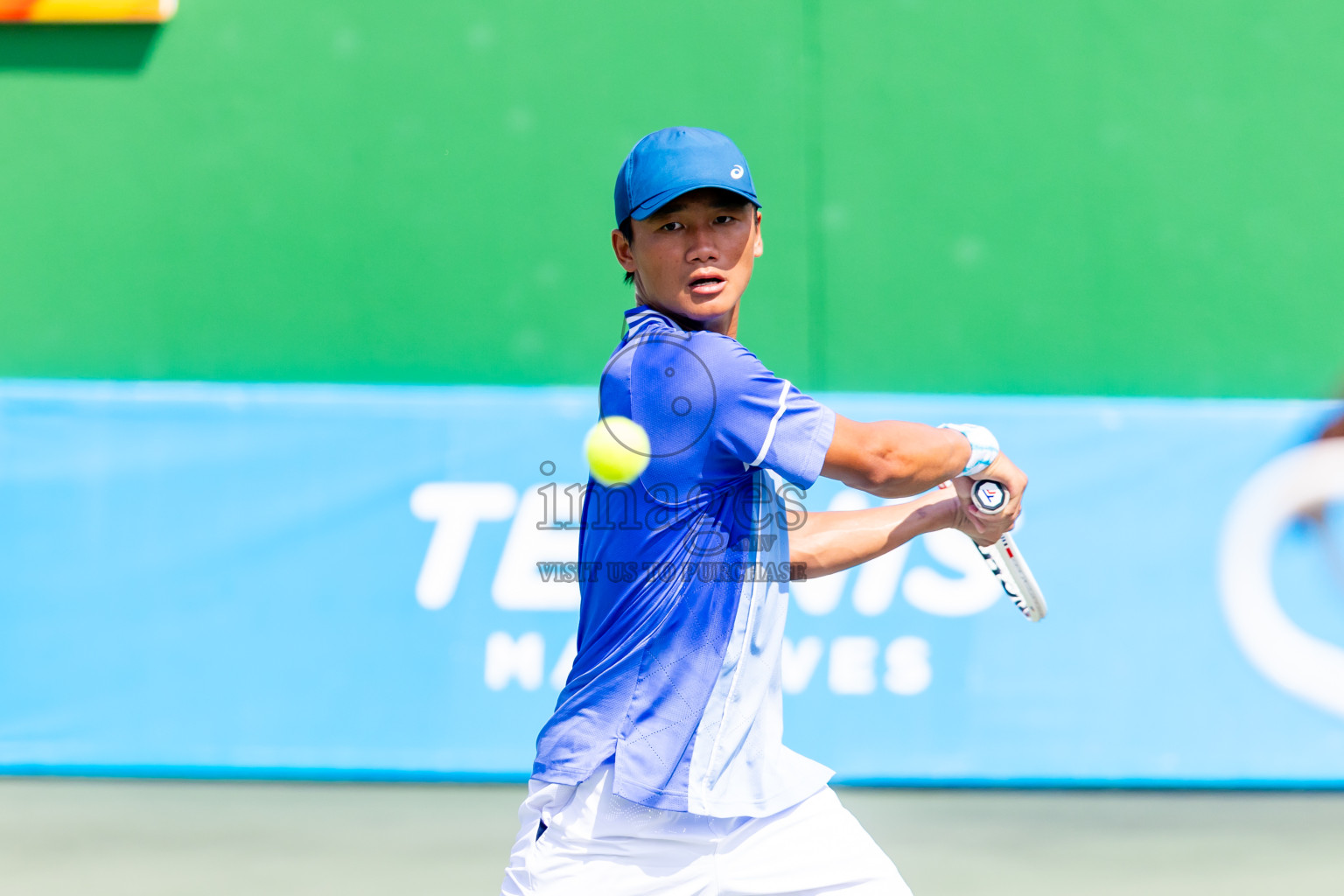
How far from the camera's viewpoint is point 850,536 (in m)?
2.34

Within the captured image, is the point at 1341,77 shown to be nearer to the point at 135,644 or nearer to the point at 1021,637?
the point at 1021,637

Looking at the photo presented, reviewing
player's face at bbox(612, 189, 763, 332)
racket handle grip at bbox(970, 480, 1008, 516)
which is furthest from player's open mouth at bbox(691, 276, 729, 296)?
racket handle grip at bbox(970, 480, 1008, 516)

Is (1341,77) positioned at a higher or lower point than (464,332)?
higher

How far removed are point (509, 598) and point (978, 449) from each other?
327 cm

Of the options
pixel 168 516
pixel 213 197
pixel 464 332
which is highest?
pixel 213 197

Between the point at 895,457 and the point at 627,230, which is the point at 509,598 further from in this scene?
the point at 895,457

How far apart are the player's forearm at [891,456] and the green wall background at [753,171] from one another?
4.13 metres

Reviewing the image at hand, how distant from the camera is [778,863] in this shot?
75.7 inches

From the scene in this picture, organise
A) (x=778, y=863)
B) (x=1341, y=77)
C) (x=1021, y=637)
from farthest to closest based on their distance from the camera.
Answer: (x=1341, y=77) → (x=1021, y=637) → (x=778, y=863)

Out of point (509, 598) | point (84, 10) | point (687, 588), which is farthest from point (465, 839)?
point (84, 10)

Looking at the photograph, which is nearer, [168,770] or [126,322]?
[168,770]

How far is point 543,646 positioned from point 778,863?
311 cm

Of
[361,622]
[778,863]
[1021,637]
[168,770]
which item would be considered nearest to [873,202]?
[1021,637]

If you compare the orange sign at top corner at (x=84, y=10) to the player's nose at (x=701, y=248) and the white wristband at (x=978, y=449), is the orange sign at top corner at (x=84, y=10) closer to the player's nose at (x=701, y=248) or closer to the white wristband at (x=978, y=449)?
the player's nose at (x=701, y=248)
